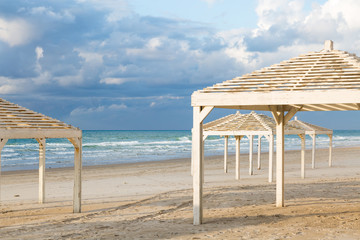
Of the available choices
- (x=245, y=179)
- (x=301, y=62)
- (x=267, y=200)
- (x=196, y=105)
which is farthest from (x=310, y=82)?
(x=245, y=179)

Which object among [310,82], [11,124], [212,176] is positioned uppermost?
[310,82]

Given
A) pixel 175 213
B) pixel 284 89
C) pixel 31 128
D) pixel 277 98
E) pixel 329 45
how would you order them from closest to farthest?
pixel 277 98, pixel 284 89, pixel 31 128, pixel 329 45, pixel 175 213

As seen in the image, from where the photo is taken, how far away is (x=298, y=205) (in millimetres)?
10797

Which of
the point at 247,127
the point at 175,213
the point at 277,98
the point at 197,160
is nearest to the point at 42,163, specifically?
A: the point at 175,213

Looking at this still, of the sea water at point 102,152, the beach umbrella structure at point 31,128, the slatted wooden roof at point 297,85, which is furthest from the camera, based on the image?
the sea water at point 102,152

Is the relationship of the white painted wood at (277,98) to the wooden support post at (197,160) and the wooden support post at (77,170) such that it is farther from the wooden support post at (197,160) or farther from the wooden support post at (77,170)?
the wooden support post at (77,170)

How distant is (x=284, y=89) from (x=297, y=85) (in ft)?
0.83

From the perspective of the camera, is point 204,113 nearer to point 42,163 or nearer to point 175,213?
point 175,213

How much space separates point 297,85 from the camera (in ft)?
27.4

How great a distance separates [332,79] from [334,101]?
0.71 metres

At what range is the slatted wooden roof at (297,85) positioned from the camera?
797 centimetres

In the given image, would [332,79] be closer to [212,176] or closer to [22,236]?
[22,236]

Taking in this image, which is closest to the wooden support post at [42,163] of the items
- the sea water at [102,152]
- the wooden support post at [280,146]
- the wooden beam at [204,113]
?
the wooden beam at [204,113]

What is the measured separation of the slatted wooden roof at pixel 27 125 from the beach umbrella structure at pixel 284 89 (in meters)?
3.05
